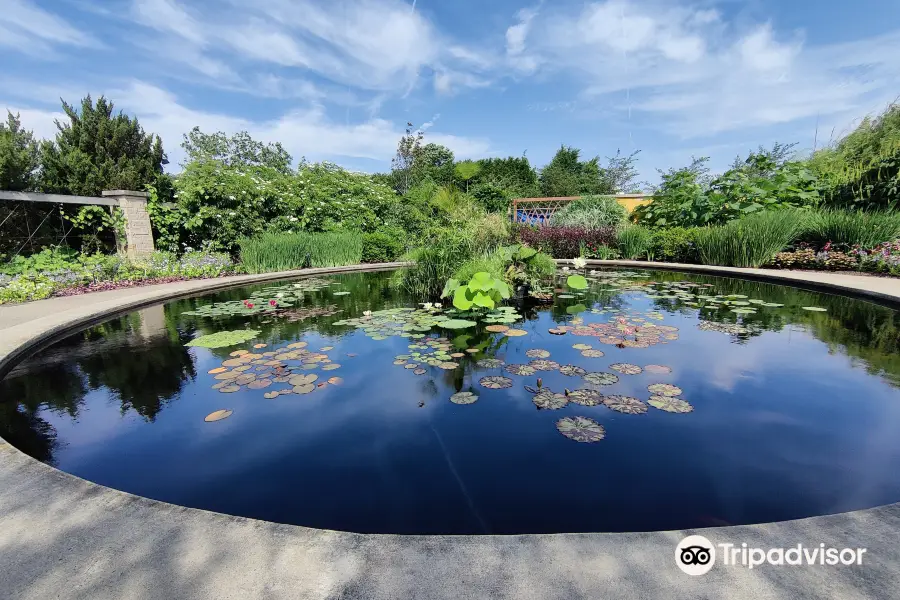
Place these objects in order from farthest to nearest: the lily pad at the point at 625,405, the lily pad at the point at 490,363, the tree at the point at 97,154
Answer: the tree at the point at 97,154 < the lily pad at the point at 490,363 < the lily pad at the point at 625,405

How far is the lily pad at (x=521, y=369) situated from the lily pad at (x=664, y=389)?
2.33ft

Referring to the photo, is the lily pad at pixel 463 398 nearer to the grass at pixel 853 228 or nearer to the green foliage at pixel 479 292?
the green foliage at pixel 479 292

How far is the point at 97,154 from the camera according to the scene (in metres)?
15.7

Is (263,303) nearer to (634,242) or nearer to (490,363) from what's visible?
(490,363)

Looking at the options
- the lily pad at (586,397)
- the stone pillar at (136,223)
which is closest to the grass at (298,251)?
the stone pillar at (136,223)

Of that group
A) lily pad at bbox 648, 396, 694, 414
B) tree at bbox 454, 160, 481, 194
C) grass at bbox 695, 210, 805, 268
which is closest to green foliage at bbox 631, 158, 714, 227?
grass at bbox 695, 210, 805, 268

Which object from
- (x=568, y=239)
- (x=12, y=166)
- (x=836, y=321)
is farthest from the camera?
(x=12, y=166)

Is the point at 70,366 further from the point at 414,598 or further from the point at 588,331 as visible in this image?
the point at 588,331

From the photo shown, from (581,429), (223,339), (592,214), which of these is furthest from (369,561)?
(592,214)

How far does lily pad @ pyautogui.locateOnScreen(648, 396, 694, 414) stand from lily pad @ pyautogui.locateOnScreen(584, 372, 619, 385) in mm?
270

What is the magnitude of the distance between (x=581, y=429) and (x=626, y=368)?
0.96 metres

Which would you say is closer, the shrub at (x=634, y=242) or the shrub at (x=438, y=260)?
the shrub at (x=438, y=260)

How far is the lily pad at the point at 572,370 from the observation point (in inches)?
107

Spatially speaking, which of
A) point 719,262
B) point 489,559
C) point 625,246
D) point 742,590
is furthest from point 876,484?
point 625,246
